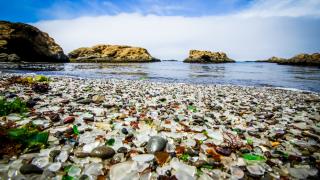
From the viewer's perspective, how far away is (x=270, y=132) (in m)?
4.33

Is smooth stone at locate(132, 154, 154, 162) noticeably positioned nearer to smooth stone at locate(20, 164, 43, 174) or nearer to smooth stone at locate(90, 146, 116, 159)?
smooth stone at locate(90, 146, 116, 159)

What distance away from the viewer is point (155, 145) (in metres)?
3.21

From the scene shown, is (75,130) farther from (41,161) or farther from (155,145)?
(155,145)

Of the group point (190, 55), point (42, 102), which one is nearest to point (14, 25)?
point (42, 102)

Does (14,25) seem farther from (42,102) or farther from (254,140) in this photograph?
(254,140)

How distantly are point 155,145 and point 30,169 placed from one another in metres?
1.78

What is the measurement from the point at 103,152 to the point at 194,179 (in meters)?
1.43

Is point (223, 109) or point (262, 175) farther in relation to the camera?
point (223, 109)

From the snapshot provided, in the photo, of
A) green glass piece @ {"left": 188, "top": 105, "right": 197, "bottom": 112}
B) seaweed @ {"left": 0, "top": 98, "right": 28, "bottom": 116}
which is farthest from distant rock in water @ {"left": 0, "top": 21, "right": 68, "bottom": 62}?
green glass piece @ {"left": 188, "top": 105, "right": 197, "bottom": 112}

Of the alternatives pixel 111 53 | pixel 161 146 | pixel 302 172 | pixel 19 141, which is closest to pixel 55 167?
pixel 19 141

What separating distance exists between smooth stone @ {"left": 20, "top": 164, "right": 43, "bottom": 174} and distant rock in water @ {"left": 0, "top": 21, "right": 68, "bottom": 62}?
59.1 metres

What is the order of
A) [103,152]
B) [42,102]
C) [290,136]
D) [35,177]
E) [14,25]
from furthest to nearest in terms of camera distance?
[14,25]
[42,102]
[290,136]
[103,152]
[35,177]

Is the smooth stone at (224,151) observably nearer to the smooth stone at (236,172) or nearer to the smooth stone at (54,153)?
the smooth stone at (236,172)

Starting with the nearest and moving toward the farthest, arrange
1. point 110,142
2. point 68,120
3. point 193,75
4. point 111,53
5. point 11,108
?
point 110,142 < point 68,120 < point 11,108 < point 193,75 < point 111,53
